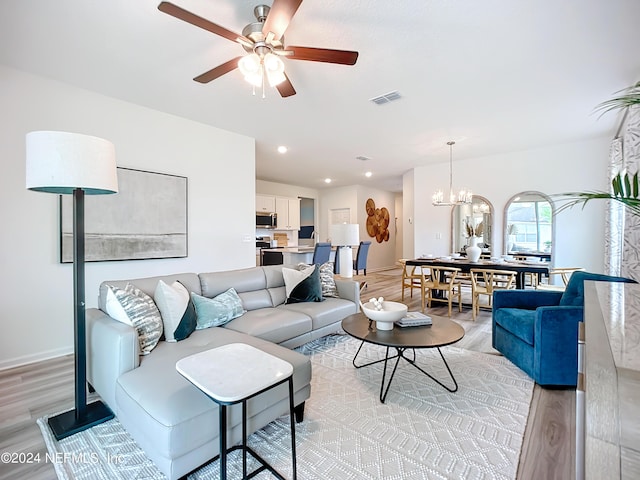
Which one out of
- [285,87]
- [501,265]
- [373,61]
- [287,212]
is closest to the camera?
[285,87]

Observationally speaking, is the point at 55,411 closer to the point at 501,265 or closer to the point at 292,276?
the point at 292,276

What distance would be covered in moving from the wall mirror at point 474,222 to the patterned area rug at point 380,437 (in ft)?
13.2

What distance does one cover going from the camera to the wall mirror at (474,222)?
598 centimetres

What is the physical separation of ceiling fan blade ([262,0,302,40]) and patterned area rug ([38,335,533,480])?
94.2 inches

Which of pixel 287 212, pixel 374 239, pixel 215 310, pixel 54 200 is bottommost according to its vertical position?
pixel 215 310

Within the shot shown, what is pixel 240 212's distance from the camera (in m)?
4.57

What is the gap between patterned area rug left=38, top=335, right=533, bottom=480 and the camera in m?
1.52

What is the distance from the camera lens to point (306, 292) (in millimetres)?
3348

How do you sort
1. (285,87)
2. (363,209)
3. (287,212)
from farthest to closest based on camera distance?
(363,209), (287,212), (285,87)

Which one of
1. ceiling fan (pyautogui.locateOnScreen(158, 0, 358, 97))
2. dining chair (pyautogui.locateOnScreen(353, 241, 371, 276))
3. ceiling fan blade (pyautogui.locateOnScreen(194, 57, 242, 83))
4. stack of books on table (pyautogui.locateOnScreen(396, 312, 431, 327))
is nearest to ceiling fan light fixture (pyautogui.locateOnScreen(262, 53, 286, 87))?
ceiling fan (pyautogui.locateOnScreen(158, 0, 358, 97))

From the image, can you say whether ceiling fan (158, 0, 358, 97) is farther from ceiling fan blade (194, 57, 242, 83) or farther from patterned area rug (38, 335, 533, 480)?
patterned area rug (38, 335, 533, 480)

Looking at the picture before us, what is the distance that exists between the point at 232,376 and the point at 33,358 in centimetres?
288

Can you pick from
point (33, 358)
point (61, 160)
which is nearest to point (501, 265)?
point (61, 160)

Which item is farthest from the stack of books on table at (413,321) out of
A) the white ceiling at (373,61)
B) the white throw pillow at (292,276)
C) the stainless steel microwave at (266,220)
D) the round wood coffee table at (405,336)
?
the stainless steel microwave at (266,220)
